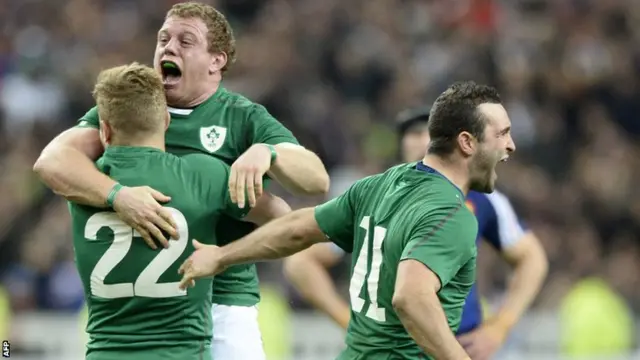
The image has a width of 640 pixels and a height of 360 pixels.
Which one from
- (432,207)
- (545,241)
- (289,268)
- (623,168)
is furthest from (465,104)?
(623,168)

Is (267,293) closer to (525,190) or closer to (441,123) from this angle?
(525,190)

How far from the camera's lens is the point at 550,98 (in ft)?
51.3

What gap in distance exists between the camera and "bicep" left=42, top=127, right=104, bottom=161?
595 centimetres

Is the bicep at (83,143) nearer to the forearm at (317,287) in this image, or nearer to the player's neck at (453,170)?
the player's neck at (453,170)

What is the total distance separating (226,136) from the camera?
20.8 ft

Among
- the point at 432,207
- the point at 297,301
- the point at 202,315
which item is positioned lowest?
the point at 297,301

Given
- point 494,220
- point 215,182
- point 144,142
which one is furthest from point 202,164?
point 494,220

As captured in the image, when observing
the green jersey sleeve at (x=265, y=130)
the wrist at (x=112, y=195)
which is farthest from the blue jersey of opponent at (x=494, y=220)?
the wrist at (x=112, y=195)

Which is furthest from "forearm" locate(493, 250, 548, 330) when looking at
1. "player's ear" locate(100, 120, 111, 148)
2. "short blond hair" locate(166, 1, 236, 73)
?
"player's ear" locate(100, 120, 111, 148)

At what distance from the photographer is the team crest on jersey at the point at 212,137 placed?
20.7 feet

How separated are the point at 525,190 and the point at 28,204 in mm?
4857

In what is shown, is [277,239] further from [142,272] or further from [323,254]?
[323,254]

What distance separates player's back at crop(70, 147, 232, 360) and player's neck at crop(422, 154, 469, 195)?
2.82ft

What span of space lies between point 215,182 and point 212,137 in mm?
692
